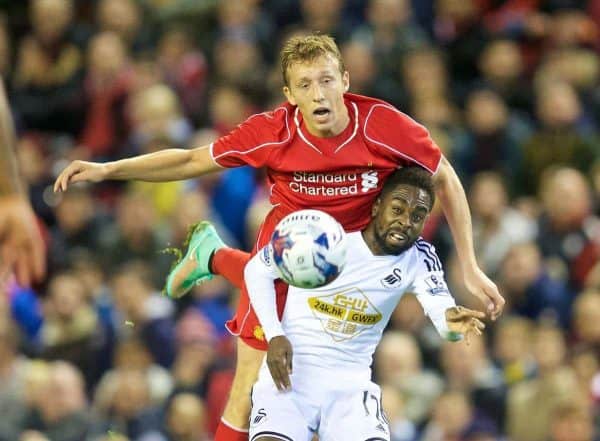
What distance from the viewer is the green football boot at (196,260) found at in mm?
7949

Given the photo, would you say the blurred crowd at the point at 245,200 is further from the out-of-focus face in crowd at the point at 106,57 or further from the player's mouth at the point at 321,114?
the player's mouth at the point at 321,114

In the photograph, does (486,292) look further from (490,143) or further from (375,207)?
(490,143)

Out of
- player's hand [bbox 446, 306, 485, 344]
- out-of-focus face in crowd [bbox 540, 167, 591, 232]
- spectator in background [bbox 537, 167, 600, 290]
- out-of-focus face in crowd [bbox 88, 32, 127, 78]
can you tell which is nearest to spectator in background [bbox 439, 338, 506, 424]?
spectator in background [bbox 537, 167, 600, 290]

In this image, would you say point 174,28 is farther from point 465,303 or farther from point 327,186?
point 327,186

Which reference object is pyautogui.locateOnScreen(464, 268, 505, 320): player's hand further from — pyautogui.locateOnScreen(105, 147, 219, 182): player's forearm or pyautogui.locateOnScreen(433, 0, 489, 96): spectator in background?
pyautogui.locateOnScreen(433, 0, 489, 96): spectator in background

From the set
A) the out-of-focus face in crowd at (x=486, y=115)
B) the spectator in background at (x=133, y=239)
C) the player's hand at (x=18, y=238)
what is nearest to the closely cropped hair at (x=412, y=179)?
the player's hand at (x=18, y=238)

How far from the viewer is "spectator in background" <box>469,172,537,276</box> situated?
451 inches

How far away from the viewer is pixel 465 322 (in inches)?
260

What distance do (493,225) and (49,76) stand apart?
4.73 m

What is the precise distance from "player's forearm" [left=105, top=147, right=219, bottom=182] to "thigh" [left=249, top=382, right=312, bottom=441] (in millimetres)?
1070

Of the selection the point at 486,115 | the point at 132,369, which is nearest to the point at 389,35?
the point at 486,115

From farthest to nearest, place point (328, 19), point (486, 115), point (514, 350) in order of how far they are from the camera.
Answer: point (328, 19)
point (486, 115)
point (514, 350)

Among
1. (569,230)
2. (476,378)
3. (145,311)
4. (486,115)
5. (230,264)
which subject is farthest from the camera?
(486,115)

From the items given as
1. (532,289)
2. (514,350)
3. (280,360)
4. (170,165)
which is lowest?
(514,350)
